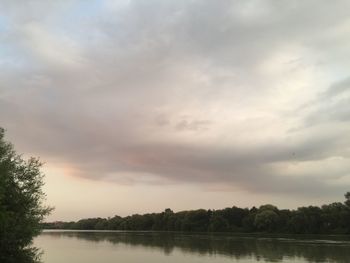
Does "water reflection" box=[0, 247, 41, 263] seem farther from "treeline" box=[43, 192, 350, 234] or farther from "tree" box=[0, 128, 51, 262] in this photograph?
"treeline" box=[43, 192, 350, 234]

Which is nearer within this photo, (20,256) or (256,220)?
(20,256)

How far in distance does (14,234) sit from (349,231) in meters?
105

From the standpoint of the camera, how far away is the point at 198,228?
546 feet

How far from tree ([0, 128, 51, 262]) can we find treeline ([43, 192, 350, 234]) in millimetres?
102251

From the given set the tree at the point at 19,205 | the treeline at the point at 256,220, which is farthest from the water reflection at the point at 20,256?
the treeline at the point at 256,220

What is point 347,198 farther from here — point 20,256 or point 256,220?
point 20,256

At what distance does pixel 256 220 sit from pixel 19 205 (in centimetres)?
11875

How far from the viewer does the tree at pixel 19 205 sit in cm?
2914

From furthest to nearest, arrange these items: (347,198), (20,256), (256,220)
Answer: (256,220), (347,198), (20,256)

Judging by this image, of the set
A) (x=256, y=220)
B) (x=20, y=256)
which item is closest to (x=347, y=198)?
(x=256, y=220)

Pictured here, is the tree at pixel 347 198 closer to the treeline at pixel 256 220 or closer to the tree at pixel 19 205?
the treeline at pixel 256 220

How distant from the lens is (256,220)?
142 meters

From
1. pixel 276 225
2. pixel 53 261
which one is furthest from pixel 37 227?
pixel 276 225

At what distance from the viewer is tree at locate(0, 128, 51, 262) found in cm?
2914
